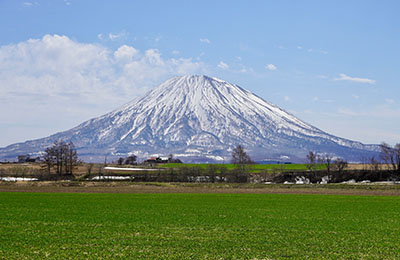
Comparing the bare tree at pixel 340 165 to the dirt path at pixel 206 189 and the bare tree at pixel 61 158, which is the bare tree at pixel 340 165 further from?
the bare tree at pixel 61 158

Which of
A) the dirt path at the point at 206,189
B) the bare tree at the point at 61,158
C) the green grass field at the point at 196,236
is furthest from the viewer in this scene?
the bare tree at the point at 61,158

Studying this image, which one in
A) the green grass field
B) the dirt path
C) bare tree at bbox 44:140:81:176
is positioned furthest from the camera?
bare tree at bbox 44:140:81:176

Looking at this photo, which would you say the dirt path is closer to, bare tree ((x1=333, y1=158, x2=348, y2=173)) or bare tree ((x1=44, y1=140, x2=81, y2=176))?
bare tree ((x1=44, y1=140, x2=81, y2=176))

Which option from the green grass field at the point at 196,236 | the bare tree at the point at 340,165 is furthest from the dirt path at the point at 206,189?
the bare tree at the point at 340,165

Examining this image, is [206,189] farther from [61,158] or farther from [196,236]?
[61,158]

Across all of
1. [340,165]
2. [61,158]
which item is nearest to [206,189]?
[61,158]

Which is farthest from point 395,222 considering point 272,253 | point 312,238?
point 272,253

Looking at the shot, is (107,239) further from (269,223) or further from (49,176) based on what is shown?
(49,176)

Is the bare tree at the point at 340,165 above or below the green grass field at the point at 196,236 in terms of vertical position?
above

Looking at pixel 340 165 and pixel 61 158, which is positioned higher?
pixel 61 158

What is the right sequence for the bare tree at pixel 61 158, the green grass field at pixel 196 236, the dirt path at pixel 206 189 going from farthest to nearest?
the bare tree at pixel 61 158, the dirt path at pixel 206 189, the green grass field at pixel 196 236

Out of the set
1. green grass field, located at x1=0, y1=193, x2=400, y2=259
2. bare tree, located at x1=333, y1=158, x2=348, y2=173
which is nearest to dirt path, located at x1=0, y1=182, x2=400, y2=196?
green grass field, located at x1=0, y1=193, x2=400, y2=259

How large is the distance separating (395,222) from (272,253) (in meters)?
12.2

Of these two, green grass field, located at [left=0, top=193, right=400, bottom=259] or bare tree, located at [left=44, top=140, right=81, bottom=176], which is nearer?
green grass field, located at [left=0, top=193, right=400, bottom=259]
